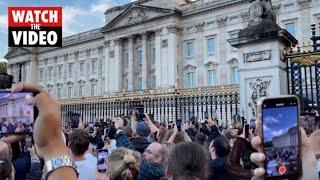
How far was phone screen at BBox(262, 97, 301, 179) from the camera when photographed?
2.18 meters

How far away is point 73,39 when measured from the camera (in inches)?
2442

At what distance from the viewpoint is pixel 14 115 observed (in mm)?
2988

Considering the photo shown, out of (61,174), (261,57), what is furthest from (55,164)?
(261,57)

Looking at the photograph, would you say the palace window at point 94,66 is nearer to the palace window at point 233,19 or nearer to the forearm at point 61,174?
the palace window at point 233,19

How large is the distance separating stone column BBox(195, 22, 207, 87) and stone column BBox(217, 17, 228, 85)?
238 centimetres

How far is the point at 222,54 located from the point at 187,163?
144 ft

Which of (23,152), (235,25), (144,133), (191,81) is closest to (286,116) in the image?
(23,152)

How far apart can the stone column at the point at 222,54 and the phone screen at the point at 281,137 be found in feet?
141

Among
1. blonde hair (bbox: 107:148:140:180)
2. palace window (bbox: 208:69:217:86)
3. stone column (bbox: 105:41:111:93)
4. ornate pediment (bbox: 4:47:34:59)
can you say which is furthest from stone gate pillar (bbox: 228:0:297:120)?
ornate pediment (bbox: 4:47:34:59)

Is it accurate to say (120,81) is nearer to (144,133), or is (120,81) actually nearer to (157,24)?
(157,24)

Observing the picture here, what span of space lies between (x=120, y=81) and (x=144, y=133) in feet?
157

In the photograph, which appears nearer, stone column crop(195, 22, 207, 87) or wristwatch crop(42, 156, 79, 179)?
wristwatch crop(42, 156, 79, 179)

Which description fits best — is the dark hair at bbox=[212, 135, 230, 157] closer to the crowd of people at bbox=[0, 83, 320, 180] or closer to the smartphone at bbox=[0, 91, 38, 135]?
the crowd of people at bbox=[0, 83, 320, 180]

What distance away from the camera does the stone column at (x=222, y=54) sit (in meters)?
44.9
